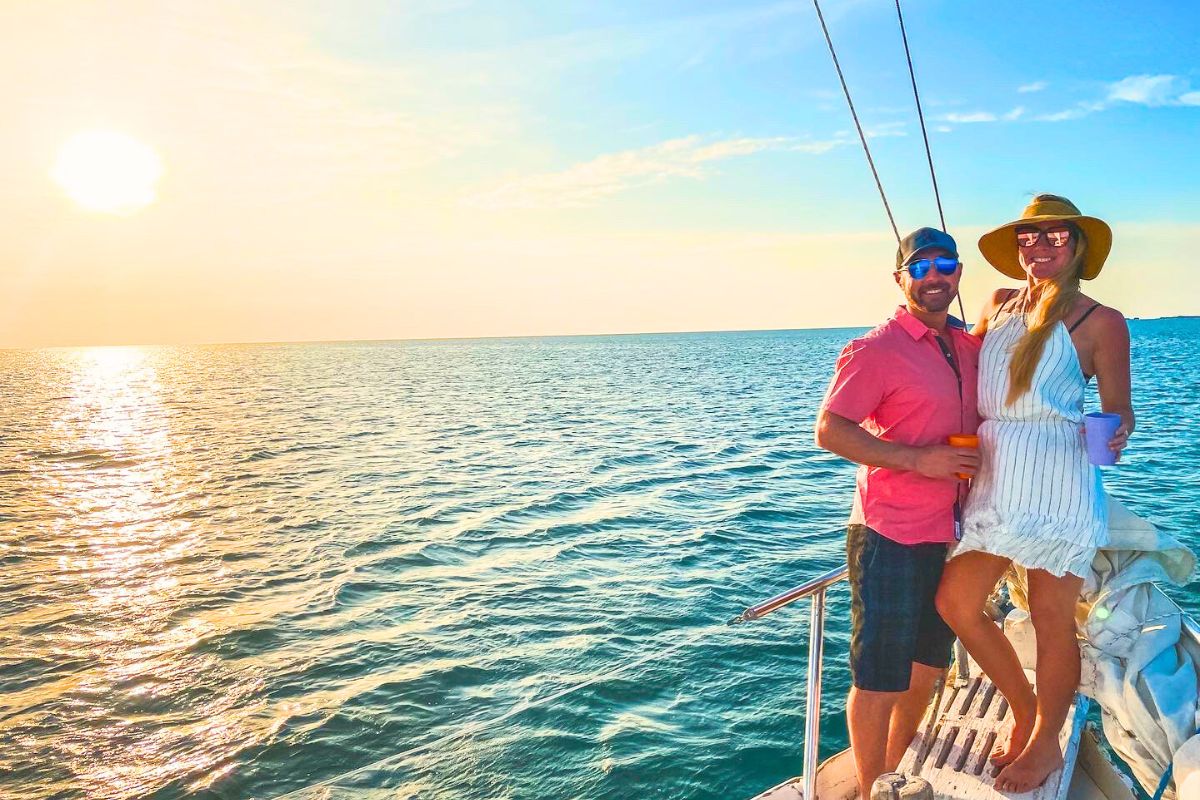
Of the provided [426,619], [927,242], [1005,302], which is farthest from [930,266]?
[426,619]

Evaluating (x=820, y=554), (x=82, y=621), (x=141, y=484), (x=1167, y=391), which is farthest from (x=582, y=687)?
(x=1167, y=391)

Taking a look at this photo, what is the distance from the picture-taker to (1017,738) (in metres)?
3.77

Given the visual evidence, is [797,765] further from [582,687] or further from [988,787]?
[988,787]

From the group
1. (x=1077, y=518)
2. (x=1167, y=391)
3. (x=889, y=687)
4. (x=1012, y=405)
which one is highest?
(x=1012, y=405)

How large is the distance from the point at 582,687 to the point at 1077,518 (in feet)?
18.0

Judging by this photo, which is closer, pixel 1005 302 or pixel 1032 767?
pixel 1032 767

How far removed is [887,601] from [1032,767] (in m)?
0.98

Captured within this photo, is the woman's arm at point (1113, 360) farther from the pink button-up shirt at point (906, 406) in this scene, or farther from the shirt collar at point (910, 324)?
the shirt collar at point (910, 324)

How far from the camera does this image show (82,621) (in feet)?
33.1

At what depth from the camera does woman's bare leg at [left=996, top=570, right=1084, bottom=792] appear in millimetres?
3558

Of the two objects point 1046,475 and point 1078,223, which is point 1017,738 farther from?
point 1078,223

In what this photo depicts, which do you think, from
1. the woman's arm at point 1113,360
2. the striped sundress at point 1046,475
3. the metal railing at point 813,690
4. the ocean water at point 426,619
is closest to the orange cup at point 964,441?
the striped sundress at point 1046,475

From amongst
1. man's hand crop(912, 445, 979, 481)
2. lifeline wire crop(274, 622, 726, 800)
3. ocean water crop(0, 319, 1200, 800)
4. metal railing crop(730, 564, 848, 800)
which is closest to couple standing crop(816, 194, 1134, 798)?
man's hand crop(912, 445, 979, 481)

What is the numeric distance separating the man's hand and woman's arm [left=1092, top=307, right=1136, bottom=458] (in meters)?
0.55
